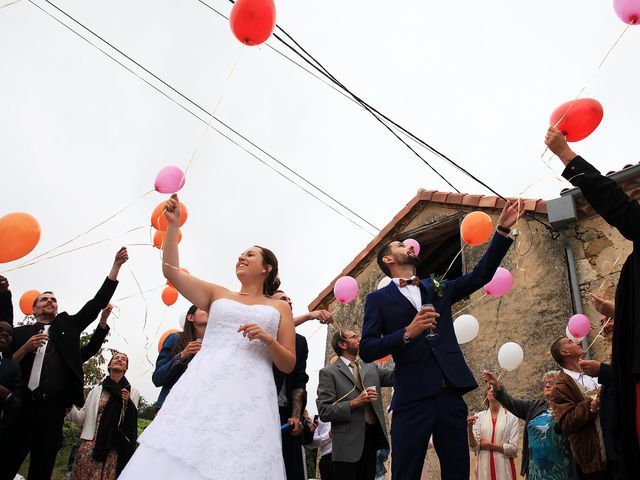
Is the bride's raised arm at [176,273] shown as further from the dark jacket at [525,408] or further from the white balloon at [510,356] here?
the white balloon at [510,356]

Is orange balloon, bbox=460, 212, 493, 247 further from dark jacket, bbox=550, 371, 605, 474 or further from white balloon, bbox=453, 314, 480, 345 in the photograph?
dark jacket, bbox=550, 371, 605, 474

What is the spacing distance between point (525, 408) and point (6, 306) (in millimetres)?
4743

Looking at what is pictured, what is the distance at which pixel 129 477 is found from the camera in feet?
8.07

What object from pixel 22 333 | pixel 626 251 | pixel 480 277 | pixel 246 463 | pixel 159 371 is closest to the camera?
pixel 246 463

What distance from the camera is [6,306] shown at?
4.63 meters

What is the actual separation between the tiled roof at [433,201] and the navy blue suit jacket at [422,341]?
15.6ft

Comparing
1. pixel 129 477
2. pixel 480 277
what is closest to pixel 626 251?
pixel 480 277

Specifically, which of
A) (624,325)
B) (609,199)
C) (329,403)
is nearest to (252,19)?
(609,199)

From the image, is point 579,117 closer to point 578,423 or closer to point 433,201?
point 578,423

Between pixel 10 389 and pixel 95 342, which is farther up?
pixel 95 342

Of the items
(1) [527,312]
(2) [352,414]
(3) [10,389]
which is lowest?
(2) [352,414]

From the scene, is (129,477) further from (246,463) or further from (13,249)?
(13,249)

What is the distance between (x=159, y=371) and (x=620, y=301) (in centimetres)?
322

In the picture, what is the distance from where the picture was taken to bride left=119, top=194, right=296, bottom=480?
251cm
